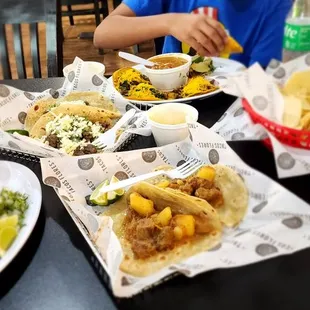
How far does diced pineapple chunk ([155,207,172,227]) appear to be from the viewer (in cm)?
98

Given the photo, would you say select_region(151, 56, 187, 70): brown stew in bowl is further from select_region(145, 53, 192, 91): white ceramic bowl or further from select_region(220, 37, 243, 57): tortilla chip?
select_region(220, 37, 243, 57): tortilla chip

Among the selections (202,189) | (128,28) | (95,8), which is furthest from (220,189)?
(95,8)

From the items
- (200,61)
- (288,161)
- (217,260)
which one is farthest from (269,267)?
(200,61)

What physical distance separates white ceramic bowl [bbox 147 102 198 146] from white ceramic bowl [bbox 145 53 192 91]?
0.24 m

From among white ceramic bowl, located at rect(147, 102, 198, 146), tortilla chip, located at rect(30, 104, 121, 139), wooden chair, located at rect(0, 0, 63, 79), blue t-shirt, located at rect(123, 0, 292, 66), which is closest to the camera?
white ceramic bowl, located at rect(147, 102, 198, 146)

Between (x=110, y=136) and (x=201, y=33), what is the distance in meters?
0.49

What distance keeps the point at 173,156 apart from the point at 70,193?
295 millimetres

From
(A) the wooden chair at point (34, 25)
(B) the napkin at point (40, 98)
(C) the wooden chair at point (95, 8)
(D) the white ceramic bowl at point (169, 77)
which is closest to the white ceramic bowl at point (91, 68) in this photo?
(B) the napkin at point (40, 98)

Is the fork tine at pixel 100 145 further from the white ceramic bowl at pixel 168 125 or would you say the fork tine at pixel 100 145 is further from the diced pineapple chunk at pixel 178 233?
the diced pineapple chunk at pixel 178 233

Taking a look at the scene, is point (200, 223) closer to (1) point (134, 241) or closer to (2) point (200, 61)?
(1) point (134, 241)

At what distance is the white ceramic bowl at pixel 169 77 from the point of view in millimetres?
1617

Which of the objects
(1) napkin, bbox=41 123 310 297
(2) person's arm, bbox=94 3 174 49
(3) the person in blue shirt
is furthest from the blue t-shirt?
(1) napkin, bbox=41 123 310 297

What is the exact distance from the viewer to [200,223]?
978 mm

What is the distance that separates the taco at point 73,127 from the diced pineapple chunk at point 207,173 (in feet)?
1.22
